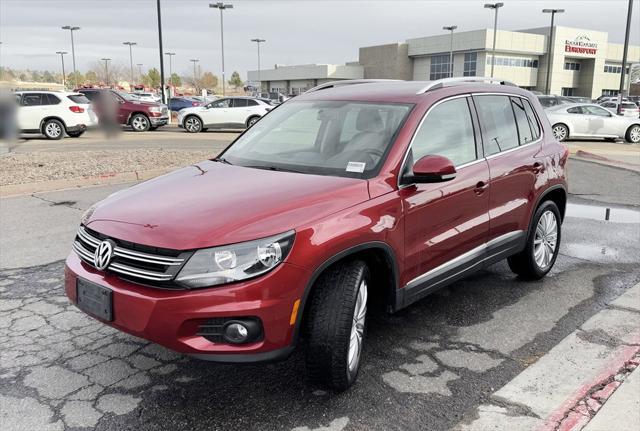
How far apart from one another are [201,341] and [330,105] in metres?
2.17

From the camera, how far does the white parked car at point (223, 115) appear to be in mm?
23389

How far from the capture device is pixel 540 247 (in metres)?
5.23

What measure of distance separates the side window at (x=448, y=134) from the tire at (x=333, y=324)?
105 cm

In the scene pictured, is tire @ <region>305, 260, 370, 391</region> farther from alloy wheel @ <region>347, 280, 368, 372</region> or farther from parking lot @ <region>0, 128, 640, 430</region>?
parking lot @ <region>0, 128, 640, 430</region>

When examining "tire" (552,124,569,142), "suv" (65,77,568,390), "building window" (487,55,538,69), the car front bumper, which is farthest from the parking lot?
"building window" (487,55,538,69)

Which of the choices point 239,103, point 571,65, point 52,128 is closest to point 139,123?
point 239,103

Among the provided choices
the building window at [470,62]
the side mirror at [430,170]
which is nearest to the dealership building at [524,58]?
the building window at [470,62]

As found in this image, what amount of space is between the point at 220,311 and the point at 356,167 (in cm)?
133

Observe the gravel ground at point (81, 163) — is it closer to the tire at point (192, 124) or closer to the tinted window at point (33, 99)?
the tinted window at point (33, 99)

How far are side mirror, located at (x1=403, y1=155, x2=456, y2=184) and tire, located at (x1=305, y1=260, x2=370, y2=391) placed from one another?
71 cm

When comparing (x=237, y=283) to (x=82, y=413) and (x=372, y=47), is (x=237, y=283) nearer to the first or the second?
(x=82, y=413)

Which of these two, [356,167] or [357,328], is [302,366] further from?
[356,167]

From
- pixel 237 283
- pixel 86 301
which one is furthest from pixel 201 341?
pixel 86 301

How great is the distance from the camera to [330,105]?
4289mm
